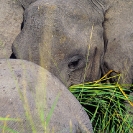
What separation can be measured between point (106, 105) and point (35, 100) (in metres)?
0.84

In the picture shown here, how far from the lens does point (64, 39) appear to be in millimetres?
3342

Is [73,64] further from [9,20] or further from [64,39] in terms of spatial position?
[9,20]

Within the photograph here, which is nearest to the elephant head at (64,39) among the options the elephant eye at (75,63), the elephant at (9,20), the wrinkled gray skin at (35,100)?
the elephant eye at (75,63)

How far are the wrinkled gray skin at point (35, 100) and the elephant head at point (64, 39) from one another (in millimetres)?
374

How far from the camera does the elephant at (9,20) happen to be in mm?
3715

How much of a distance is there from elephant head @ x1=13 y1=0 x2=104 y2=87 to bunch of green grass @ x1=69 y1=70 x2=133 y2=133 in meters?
0.10

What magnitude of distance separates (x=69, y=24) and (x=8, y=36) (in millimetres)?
528

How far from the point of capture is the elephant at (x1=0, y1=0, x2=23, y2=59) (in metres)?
3.71

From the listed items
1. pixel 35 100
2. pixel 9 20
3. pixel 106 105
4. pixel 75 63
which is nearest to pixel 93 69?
pixel 75 63

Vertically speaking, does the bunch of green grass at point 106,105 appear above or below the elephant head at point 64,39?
below

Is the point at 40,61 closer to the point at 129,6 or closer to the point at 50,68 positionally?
the point at 50,68

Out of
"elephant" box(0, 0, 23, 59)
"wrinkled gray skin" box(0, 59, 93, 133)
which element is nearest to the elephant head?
"elephant" box(0, 0, 23, 59)

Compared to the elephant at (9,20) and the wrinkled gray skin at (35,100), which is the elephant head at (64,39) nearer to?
the elephant at (9,20)

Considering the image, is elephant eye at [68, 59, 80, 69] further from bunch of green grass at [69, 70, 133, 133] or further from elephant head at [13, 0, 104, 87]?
bunch of green grass at [69, 70, 133, 133]
